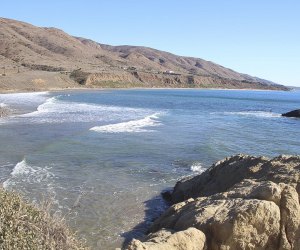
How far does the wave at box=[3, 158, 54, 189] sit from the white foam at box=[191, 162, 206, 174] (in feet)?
20.5

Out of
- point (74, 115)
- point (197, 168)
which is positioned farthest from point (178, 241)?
point (74, 115)

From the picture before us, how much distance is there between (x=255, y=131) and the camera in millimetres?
35750

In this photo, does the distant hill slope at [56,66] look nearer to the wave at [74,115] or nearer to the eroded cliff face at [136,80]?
the eroded cliff face at [136,80]

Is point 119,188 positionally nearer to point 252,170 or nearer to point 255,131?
point 252,170

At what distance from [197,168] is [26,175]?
7477 millimetres

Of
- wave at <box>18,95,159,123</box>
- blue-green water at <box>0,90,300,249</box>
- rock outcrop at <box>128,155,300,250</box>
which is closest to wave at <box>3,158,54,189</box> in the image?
blue-green water at <box>0,90,300,249</box>

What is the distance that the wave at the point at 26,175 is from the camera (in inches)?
632

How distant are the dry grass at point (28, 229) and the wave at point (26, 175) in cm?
885

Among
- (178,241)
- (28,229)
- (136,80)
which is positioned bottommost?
(178,241)

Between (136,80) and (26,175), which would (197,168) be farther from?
(136,80)

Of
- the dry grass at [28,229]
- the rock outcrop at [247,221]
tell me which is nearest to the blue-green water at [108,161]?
the dry grass at [28,229]

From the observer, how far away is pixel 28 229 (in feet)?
20.8

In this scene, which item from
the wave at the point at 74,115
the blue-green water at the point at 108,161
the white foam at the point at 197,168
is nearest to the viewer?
the blue-green water at the point at 108,161

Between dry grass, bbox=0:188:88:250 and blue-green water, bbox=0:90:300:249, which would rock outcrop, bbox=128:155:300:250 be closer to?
dry grass, bbox=0:188:88:250
